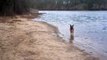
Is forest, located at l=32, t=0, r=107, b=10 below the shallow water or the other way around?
below

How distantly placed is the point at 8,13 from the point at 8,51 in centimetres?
3775

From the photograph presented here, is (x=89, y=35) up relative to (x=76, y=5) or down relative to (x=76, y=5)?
up

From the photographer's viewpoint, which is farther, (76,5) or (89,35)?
(76,5)

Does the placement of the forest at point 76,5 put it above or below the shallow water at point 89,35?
below

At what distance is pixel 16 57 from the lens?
44.0 ft

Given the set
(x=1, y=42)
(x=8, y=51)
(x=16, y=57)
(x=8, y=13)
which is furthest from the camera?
(x=8, y=13)

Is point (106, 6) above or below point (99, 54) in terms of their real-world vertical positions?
below

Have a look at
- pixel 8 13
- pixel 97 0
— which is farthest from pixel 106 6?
pixel 8 13

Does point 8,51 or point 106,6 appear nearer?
point 8,51

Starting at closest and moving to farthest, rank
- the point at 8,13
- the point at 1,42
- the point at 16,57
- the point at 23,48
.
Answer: the point at 16,57 → the point at 23,48 → the point at 1,42 → the point at 8,13

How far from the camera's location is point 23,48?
15.8 m

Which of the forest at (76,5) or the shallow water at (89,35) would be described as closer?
the shallow water at (89,35)

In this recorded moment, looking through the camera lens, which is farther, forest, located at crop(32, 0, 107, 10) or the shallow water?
forest, located at crop(32, 0, 107, 10)

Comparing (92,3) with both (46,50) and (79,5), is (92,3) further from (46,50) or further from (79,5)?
(46,50)
